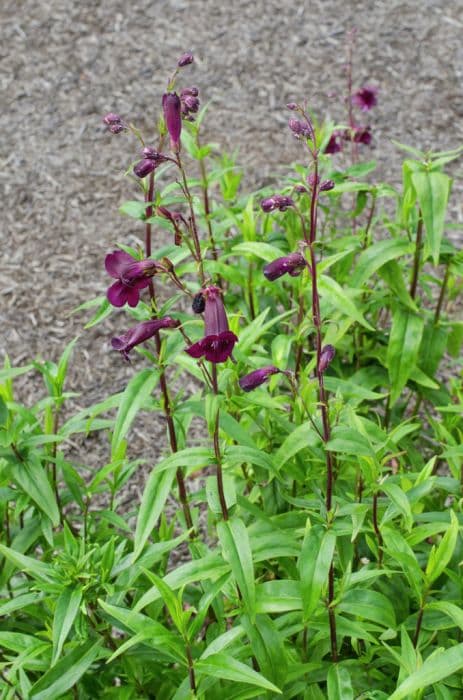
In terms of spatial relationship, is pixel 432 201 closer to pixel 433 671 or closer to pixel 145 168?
pixel 145 168

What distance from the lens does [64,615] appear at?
233 centimetres

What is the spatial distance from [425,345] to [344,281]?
457mm

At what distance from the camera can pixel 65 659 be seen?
246 centimetres

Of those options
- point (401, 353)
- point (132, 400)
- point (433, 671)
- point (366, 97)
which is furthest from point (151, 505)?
point (366, 97)

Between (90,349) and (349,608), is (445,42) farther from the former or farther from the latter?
(349,608)

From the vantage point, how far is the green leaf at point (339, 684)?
2379 mm

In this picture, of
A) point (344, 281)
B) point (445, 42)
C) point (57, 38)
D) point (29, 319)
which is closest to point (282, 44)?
point (445, 42)

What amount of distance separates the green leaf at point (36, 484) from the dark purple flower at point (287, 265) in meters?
1.08

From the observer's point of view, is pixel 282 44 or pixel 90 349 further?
pixel 282 44

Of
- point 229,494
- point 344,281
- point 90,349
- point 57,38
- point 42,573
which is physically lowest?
point 90,349

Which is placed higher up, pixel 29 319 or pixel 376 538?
pixel 376 538

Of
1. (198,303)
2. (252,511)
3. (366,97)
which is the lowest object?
(252,511)

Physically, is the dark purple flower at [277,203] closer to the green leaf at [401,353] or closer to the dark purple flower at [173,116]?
the dark purple flower at [173,116]

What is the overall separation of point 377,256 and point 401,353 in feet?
1.31
